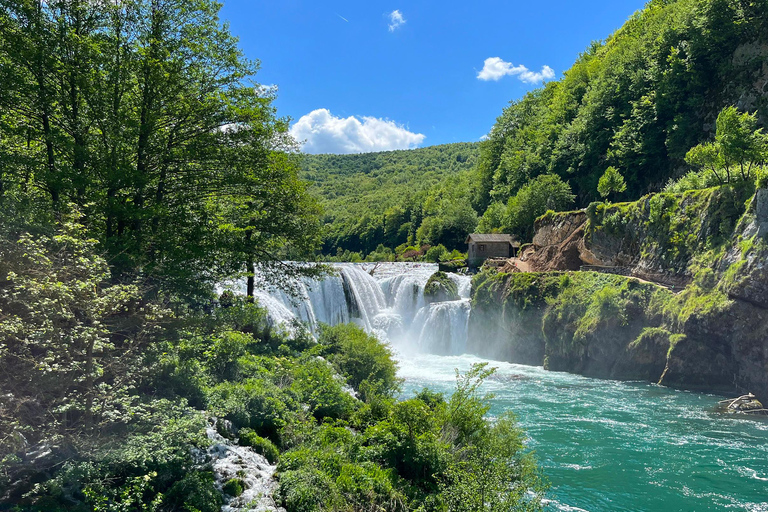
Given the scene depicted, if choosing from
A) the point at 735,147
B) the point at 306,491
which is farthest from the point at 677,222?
the point at 306,491

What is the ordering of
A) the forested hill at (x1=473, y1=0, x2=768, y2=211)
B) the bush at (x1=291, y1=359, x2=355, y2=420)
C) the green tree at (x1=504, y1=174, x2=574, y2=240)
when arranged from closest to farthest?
the bush at (x1=291, y1=359, x2=355, y2=420) → the forested hill at (x1=473, y1=0, x2=768, y2=211) → the green tree at (x1=504, y1=174, x2=574, y2=240)

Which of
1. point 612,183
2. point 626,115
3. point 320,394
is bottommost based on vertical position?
point 320,394

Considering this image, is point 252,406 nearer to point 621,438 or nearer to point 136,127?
point 136,127

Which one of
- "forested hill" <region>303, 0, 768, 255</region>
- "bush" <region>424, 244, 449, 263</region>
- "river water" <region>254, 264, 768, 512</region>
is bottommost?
"river water" <region>254, 264, 768, 512</region>

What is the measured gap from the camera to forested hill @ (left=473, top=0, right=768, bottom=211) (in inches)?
1278

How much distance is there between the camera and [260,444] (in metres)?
9.90

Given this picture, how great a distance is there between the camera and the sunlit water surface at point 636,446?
38.0 feet

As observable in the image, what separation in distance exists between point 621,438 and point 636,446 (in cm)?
73

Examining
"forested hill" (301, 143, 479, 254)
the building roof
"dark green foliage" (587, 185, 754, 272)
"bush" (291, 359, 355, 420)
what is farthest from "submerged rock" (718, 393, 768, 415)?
"forested hill" (301, 143, 479, 254)

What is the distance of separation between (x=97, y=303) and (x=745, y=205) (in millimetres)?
25711

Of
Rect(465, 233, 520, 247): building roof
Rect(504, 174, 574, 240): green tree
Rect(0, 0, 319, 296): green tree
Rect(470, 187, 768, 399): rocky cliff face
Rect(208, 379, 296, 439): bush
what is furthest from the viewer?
Rect(504, 174, 574, 240): green tree

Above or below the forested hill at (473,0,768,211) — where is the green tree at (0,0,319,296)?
below

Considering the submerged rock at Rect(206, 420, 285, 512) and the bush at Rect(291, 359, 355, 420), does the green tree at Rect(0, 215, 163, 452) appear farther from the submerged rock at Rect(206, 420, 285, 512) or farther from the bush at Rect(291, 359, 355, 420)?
the bush at Rect(291, 359, 355, 420)

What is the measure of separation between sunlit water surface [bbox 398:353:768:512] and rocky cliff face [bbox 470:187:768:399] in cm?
184
